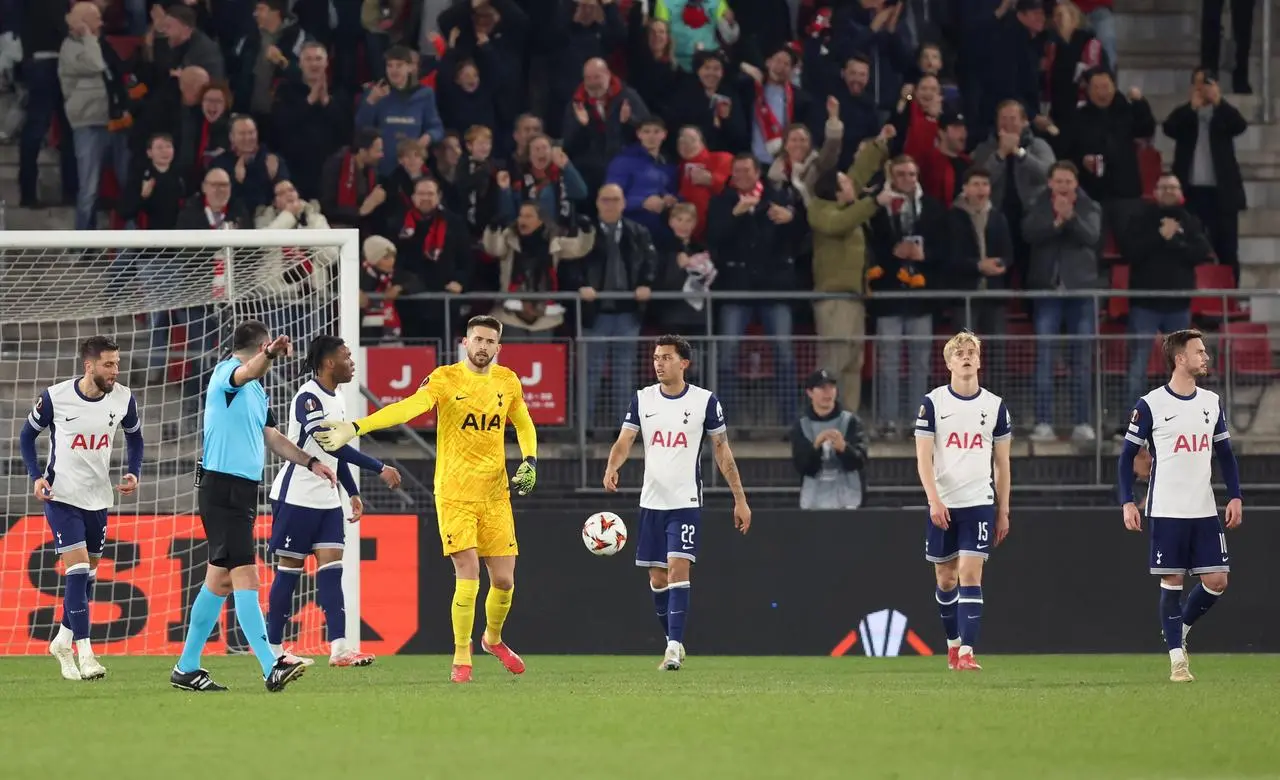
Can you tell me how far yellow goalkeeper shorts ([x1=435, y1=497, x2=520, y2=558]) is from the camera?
11.7 m

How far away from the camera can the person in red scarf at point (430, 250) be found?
1734cm

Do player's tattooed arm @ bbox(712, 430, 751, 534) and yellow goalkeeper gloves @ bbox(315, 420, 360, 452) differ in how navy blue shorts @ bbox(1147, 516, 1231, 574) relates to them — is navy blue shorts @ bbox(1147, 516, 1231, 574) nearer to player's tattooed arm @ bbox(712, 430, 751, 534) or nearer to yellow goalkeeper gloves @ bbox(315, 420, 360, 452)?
player's tattooed arm @ bbox(712, 430, 751, 534)

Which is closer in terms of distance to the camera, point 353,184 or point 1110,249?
point 353,184

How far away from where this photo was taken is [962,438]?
13.1 m

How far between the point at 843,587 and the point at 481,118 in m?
6.04

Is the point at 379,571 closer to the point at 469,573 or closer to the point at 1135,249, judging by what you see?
the point at 469,573

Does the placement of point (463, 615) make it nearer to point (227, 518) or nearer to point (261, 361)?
point (227, 518)

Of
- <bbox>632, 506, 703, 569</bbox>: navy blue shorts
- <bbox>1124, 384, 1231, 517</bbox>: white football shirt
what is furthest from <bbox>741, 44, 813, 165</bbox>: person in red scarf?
<bbox>1124, 384, 1231, 517</bbox>: white football shirt

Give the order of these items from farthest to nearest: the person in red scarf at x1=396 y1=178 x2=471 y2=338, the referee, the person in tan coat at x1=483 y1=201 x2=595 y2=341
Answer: the person in tan coat at x1=483 y1=201 x2=595 y2=341
the person in red scarf at x1=396 y1=178 x2=471 y2=338
the referee

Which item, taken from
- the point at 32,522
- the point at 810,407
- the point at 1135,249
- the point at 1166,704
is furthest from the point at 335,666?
the point at 1135,249

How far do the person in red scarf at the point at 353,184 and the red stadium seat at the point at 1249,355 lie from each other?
762 cm

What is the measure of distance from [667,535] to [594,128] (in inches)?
246

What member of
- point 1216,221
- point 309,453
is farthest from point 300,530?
point 1216,221

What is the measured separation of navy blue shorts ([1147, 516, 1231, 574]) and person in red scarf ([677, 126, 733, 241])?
7036 millimetres
